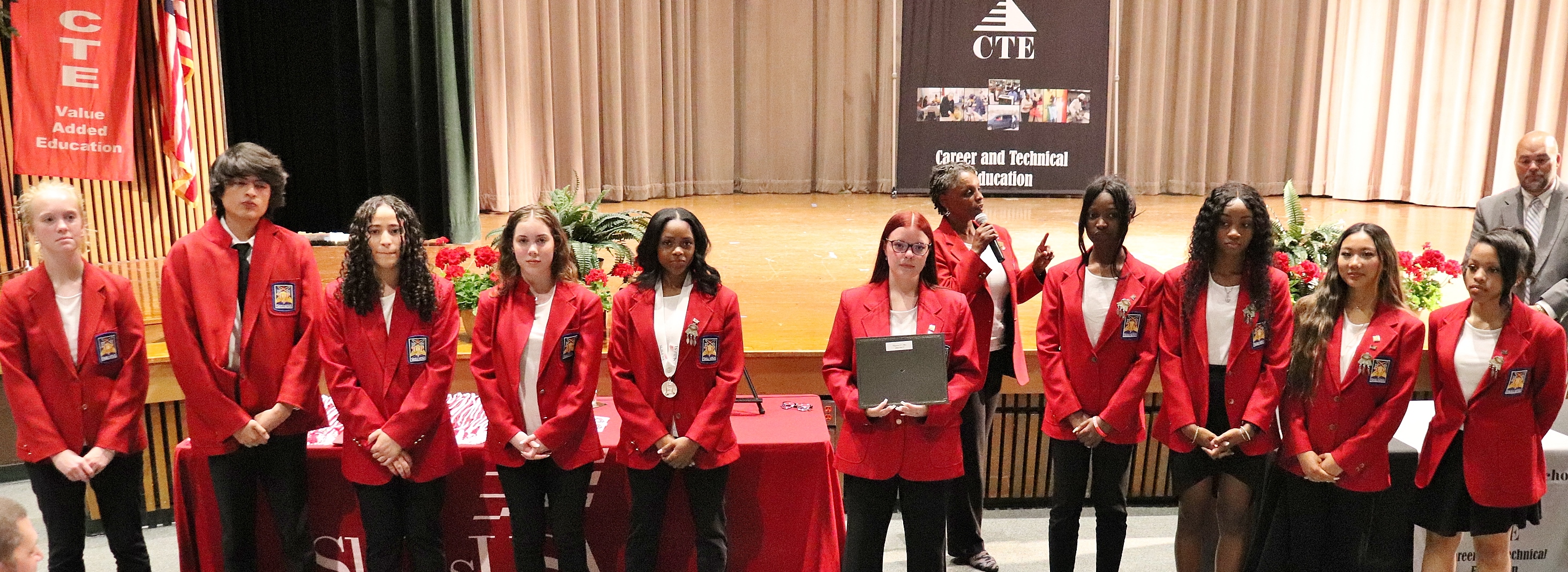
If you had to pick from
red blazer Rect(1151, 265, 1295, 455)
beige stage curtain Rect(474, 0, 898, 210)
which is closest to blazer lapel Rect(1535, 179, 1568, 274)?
red blazer Rect(1151, 265, 1295, 455)

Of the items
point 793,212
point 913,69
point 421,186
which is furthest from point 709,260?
point 913,69

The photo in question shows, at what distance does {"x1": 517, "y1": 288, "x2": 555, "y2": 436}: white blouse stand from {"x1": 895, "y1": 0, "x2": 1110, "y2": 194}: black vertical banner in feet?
26.2

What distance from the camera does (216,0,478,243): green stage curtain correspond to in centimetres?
724

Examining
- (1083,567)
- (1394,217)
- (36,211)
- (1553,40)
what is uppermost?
(1553,40)

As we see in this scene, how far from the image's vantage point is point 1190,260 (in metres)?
3.08

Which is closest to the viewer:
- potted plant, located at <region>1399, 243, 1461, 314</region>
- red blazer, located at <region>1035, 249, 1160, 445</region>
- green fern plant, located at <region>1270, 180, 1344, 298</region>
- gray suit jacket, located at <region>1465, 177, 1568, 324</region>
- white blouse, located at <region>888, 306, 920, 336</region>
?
white blouse, located at <region>888, 306, 920, 336</region>

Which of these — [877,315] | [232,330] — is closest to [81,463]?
[232,330]

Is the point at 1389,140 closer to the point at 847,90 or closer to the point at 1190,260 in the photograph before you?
the point at 847,90

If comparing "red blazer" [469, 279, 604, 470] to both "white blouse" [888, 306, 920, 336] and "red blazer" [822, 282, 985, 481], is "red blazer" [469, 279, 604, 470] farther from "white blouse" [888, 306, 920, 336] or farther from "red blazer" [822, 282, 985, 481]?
"white blouse" [888, 306, 920, 336]

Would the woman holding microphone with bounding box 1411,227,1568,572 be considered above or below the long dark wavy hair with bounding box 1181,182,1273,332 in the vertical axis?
below

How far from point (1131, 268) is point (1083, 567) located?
1.21 metres

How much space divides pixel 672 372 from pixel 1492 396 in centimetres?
225

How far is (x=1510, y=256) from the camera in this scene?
2.91 meters

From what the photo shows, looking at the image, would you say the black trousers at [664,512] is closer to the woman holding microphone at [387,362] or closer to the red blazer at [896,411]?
the red blazer at [896,411]
